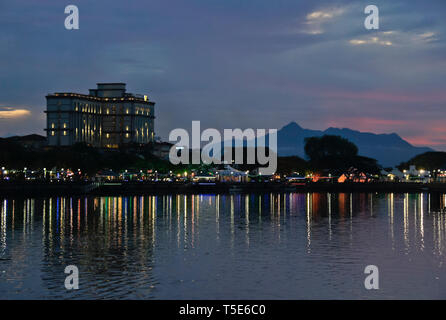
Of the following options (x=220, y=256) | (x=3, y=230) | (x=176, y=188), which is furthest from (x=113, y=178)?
(x=220, y=256)

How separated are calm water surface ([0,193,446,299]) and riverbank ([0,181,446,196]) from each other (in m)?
53.3

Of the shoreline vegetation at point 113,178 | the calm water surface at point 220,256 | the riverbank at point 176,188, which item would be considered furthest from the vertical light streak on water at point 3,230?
the shoreline vegetation at point 113,178

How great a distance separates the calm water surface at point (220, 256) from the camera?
109 feet

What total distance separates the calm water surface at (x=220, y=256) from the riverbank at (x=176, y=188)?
5335 cm

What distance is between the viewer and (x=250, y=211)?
283 feet

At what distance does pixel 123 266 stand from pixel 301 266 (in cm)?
1034

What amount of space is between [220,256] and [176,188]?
107m

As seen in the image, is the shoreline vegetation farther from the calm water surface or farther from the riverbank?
the calm water surface

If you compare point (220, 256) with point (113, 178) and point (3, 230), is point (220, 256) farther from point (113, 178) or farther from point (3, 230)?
point (113, 178)

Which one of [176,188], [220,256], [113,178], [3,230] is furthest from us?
[113,178]

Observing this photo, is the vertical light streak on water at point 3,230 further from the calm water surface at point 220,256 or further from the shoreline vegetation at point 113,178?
the shoreline vegetation at point 113,178

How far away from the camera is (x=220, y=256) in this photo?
44.2 metres

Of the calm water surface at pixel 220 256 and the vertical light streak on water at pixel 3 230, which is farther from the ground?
the vertical light streak on water at pixel 3 230
